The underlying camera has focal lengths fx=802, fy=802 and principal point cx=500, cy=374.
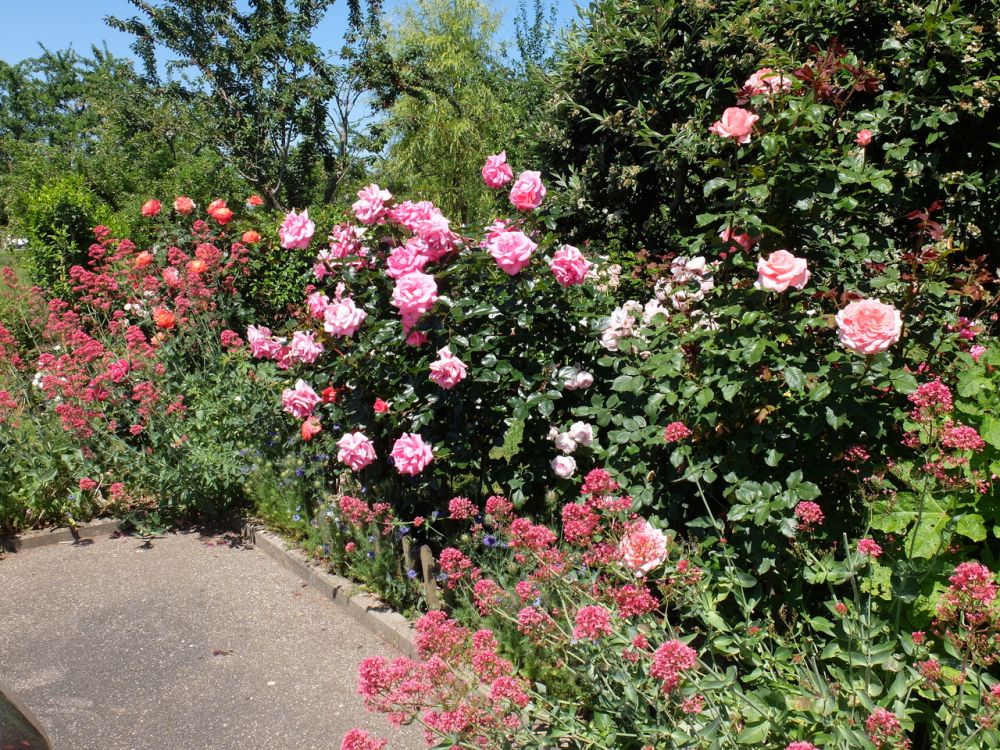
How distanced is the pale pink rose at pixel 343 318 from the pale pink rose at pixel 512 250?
2.55ft

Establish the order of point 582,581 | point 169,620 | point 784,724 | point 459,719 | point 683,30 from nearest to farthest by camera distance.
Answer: point 459,719, point 784,724, point 582,581, point 169,620, point 683,30

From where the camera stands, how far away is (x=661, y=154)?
4301 millimetres

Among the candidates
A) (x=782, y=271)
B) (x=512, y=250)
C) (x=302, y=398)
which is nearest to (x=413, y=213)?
(x=512, y=250)

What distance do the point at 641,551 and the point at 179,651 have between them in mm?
2550

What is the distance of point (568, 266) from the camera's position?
3.50 meters

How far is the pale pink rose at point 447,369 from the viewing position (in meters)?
3.36

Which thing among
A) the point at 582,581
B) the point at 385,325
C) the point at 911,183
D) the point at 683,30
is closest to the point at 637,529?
the point at 582,581

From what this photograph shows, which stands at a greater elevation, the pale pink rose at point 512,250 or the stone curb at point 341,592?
the pale pink rose at point 512,250

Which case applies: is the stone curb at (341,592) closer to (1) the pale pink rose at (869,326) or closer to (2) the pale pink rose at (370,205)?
(2) the pale pink rose at (370,205)

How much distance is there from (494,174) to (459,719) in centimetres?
268

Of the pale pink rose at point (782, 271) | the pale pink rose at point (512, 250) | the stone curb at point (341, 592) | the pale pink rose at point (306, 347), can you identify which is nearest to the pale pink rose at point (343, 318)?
the pale pink rose at point (306, 347)

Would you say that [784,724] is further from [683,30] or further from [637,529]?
[683,30]

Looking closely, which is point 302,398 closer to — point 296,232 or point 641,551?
point 296,232

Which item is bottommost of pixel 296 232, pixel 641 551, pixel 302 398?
pixel 641 551
